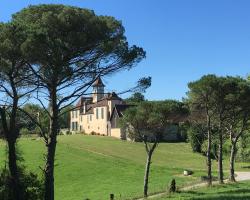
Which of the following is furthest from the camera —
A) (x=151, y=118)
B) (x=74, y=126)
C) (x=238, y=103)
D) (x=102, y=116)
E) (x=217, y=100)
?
(x=74, y=126)

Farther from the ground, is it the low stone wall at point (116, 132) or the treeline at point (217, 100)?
the treeline at point (217, 100)

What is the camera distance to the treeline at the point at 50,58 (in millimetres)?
18531

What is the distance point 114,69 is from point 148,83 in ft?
6.93

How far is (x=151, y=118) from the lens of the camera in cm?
2941

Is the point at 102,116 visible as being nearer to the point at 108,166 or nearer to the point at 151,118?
the point at 108,166

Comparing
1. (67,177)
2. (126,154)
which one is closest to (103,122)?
(126,154)

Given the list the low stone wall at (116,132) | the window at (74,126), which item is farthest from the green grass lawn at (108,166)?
the window at (74,126)

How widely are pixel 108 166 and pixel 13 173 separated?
27249 millimetres

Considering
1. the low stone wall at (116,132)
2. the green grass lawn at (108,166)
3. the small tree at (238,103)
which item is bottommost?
the green grass lawn at (108,166)

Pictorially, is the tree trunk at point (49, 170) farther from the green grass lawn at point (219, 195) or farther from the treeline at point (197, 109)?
the treeline at point (197, 109)

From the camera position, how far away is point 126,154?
5788 cm

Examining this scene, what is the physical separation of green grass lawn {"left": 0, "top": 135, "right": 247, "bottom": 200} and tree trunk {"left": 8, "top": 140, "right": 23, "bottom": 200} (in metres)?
7.68

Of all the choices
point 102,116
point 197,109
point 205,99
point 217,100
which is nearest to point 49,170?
point 205,99

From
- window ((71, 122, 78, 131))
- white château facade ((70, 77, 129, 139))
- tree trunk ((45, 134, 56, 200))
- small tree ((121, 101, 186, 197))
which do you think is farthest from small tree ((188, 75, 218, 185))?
window ((71, 122, 78, 131))
